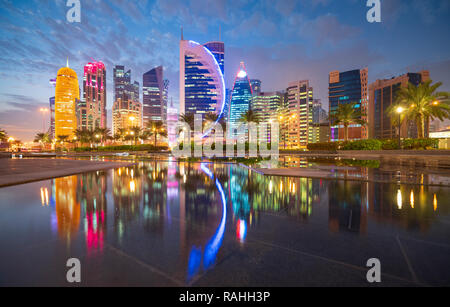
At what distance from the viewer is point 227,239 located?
3783 millimetres

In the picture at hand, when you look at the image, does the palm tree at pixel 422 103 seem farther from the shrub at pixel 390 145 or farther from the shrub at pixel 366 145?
the shrub at pixel 366 145

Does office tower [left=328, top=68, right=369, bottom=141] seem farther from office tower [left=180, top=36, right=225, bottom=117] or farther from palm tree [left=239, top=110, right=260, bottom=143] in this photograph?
palm tree [left=239, top=110, right=260, bottom=143]

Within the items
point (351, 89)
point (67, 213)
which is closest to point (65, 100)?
point (67, 213)

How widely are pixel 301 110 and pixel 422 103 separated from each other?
141214mm

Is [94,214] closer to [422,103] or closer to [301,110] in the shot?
[422,103]

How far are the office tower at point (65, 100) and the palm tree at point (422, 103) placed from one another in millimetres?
215119

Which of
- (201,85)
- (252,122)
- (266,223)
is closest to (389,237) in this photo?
(266,223)

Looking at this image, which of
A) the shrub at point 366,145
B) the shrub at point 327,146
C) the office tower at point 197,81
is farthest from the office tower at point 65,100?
the shrub at point 366,145

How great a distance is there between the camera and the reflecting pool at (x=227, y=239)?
8.73 ft

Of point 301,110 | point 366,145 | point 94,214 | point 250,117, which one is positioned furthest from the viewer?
point 301,110

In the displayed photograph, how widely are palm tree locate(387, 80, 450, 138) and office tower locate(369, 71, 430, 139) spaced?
13398 centimetres

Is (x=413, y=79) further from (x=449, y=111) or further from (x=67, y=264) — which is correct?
(x=67, y=264)

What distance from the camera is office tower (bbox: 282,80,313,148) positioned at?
168125mm
